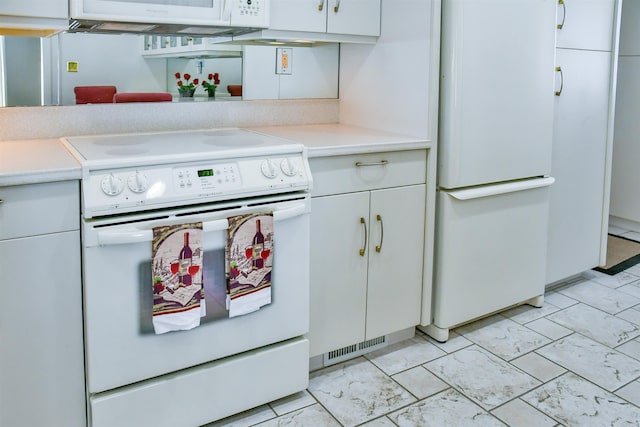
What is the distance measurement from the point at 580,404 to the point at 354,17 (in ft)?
5.85

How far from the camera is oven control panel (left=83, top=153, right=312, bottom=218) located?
1.68 meters

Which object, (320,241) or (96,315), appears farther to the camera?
(320,241)

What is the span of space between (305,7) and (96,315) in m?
1.45

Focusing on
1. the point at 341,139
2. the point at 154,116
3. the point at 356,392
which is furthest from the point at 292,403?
the point at 154,116

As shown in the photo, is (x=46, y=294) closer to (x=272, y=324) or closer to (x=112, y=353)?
(x=112, y=353)

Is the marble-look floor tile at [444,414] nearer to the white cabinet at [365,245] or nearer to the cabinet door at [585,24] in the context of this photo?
the white cabinet at [365,245]

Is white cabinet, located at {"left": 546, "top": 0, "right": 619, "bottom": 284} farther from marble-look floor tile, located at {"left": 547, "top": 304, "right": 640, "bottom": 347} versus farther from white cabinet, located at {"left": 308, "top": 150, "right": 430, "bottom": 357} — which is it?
white cabinet, located at {"left": 308, "top": 150, "right": 430, "bottom": 357}

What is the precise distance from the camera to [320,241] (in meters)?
2.25

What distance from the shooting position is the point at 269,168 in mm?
1963

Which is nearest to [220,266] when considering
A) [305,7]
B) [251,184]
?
[251,184]

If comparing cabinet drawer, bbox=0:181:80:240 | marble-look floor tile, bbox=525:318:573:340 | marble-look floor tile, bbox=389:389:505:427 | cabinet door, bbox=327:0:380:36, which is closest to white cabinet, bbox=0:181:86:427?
cabinet drawer, bbox=0:181:80:240

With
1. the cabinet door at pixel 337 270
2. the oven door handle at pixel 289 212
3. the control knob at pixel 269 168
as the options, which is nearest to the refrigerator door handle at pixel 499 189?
the cabinet door at pixel 337 270

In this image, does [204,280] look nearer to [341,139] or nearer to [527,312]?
[341,139]

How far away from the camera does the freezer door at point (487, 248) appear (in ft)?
8.38
